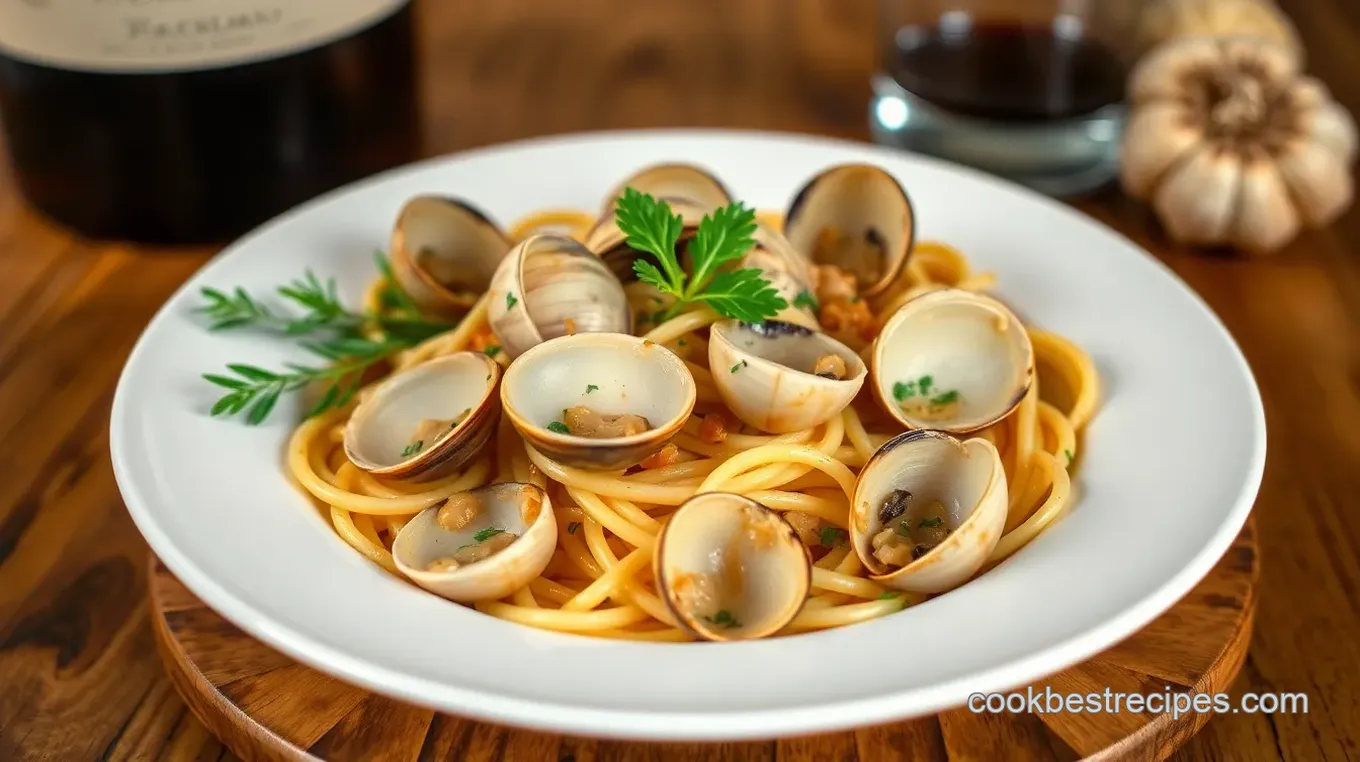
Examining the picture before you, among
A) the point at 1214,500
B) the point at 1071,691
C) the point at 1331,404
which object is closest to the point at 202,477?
the point at 1071,691

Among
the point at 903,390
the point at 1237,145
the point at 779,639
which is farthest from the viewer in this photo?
the point at 1237,145

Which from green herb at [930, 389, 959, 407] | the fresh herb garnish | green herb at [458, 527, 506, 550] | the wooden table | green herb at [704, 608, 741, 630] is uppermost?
the fresh herb garnish

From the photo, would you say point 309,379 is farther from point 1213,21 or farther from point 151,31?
point 1213,21

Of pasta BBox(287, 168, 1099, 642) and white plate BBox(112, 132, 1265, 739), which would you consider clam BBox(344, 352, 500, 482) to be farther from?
white plate BBox(112, 132, 1265, 739)

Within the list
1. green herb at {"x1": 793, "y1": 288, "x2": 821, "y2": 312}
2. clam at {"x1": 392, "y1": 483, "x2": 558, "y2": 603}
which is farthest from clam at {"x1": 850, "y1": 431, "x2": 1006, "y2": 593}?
clam at {"x1": 392, "y1": 483, "x2": 558, "y2": 603}

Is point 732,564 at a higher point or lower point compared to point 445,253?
higher

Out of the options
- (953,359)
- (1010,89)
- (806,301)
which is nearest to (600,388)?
(806,301)
